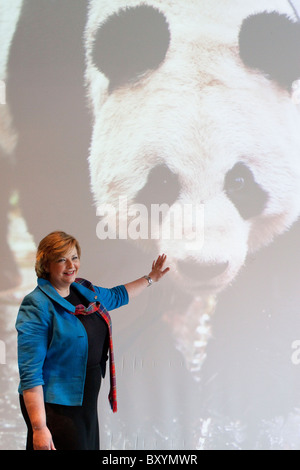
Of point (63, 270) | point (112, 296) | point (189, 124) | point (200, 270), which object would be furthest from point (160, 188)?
point (63, 270)

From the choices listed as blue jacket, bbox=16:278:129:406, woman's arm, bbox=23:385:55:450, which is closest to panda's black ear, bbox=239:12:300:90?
blue jacket, bbox=16:278:129:406

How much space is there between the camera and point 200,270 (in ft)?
8.46

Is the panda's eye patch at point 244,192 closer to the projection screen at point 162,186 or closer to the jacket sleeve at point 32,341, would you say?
the projection screen at point 162,186

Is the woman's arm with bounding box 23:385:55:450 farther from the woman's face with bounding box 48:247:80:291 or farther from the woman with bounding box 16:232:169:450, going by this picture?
the woman's face with bounding box 48:247:80:291

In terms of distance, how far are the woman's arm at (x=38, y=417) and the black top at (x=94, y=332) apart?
0.64 feet

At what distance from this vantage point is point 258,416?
2.60 meters

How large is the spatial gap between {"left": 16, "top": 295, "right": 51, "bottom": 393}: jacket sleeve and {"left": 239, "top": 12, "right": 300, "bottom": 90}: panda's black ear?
166 centimetres

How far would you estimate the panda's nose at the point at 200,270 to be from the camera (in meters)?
2.57

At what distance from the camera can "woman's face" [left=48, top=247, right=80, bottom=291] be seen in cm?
165

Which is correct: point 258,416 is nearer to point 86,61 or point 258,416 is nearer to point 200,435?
point 200,435

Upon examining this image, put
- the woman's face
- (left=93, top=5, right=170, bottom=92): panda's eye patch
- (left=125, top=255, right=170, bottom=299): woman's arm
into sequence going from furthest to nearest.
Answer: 1. (left=93, top=5, right=170, bottom=92): panda's eye patch
2. (left=125, top=255, right=170, bottom=299): woman's arm
3. the woman's face

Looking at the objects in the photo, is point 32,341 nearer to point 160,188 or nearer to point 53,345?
point 53,345
